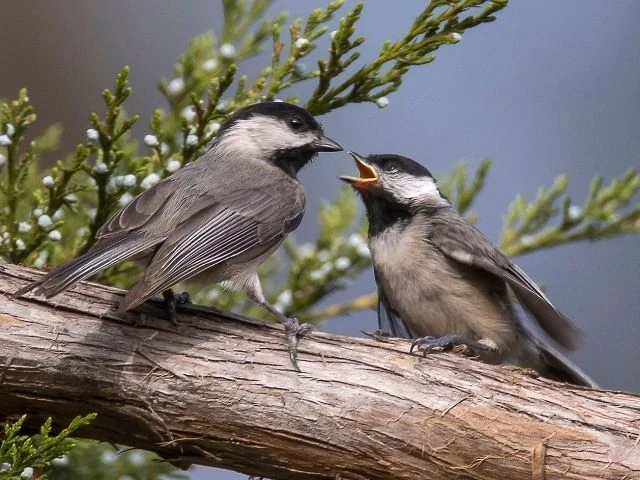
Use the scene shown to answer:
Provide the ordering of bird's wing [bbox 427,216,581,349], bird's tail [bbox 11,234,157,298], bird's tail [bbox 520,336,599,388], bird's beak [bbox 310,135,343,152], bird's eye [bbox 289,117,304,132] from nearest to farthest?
1. bird's tail [bbox 11,234,157,298]
2. bird's wing [bbox 427,216,581,349]
3. bird's tail [bbox 520,336,599,388]
4. bird's eye [bbox 289,117,304,132]
5. bird's beak [bbox 310,135,343,152]

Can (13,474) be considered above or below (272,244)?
below

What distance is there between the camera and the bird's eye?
335 cm

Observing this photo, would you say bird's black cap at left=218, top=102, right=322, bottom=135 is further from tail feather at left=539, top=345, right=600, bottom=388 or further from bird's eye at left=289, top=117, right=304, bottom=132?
tail feather at left=539, top=345, right=600, bottom=388

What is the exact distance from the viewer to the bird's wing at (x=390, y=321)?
336cm

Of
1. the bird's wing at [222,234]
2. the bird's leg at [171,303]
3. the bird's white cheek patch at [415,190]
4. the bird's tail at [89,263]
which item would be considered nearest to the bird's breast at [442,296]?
the bird's white cheek patch at [415,190]

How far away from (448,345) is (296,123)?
3.24 feet

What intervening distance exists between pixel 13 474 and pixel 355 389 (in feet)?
2.90

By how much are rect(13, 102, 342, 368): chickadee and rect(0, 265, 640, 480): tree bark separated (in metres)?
0.14

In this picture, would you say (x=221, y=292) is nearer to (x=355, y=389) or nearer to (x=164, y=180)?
(x=164, y=180)

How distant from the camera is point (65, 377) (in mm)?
2561

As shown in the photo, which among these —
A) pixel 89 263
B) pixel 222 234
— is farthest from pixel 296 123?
pixel 89 263

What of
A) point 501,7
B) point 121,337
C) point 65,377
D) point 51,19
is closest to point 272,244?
point 121,337

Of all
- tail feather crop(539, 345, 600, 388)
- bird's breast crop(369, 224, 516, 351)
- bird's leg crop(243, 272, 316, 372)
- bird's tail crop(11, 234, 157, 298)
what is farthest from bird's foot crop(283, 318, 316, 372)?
tail feather crop(539, 345, 600, 388)

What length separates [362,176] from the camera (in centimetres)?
354
